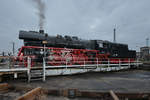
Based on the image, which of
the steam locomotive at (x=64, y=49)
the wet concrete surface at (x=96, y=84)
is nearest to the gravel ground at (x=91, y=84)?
the wet concrete surface at (x=96, y=84)

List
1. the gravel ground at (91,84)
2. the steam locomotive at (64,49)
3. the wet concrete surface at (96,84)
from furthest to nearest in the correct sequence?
1. the steam locomotive at (64,49)
2. the wet concrete surface at (96,84)
3. the gravel ground at (91,84)

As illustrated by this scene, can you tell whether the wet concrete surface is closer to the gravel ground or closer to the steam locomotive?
the gravel ground

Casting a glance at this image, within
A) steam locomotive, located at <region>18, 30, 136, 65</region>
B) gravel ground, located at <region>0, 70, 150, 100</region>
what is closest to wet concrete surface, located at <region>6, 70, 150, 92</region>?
gravel ground, located at <region>0, 70, 150, 100</region>

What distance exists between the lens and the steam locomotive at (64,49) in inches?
299

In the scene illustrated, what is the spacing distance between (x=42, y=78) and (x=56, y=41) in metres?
3.96

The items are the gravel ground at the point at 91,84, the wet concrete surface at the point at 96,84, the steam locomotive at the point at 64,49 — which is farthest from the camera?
the steam locomotive at the point at 64,49

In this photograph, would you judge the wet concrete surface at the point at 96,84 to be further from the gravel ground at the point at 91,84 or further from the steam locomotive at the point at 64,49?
the steam locomotive at the point at 64,49

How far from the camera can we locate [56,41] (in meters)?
8.99

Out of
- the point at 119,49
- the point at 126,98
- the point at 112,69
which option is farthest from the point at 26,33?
the point at 119,49

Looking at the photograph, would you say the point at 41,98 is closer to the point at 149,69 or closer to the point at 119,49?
the point at 119,49

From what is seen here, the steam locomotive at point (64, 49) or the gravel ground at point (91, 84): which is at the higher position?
the steam locomotive at point (64, 49)

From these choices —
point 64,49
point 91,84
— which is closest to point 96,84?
point 91,84

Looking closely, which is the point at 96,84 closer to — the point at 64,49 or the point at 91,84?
the point at 91,84

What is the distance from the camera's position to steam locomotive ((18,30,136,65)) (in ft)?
24.9
